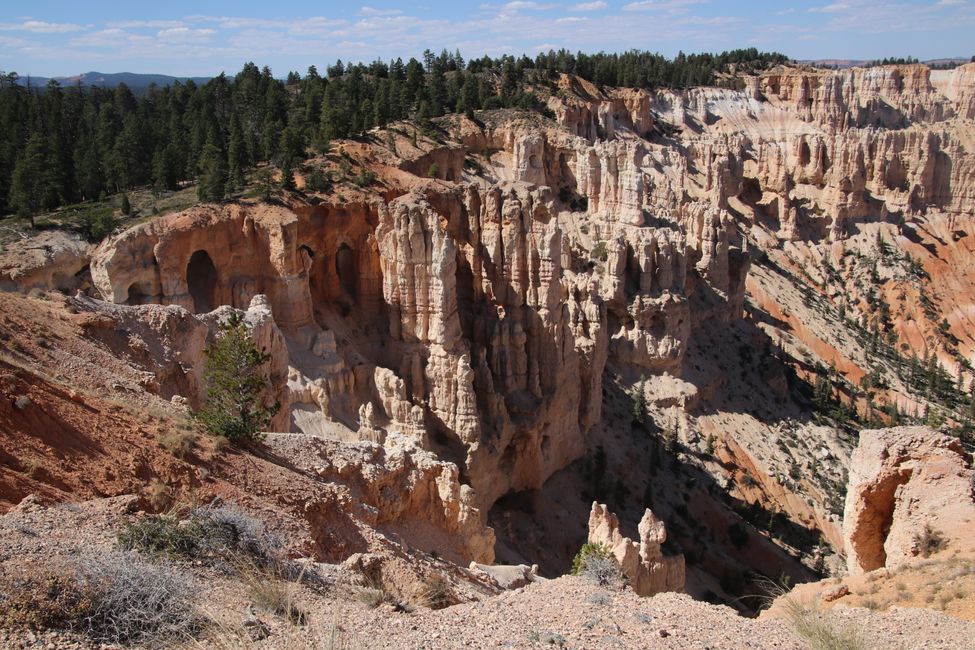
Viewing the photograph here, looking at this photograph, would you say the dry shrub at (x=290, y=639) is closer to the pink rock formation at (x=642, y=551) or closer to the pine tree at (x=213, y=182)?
the pink rock formation at (x=642, y=551)

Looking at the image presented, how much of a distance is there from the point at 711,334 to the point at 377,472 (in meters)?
36.2

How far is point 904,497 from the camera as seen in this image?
1661cm

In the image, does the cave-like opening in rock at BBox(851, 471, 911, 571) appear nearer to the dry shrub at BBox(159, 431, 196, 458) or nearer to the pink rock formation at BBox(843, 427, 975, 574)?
the pink rock formation at BBox(843, 427, 975, 574)

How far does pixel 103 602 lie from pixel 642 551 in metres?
18.9

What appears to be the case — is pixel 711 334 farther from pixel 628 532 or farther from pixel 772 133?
pixel 772 133

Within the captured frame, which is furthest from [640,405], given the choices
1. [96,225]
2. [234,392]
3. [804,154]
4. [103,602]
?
[804,154]

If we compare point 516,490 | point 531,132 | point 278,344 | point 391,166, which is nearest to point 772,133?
point 531,132

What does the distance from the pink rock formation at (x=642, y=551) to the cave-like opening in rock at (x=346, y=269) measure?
1327 cm

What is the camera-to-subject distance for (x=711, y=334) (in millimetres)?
50000

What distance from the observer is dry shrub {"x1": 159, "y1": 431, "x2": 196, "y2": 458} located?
43.5 ft

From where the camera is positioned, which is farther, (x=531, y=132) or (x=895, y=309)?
(x=895, y=309)

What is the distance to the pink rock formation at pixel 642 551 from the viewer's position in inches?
923

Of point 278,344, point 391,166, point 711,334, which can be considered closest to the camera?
point 278,344

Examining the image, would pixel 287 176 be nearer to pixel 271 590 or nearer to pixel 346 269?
pixel 346 269
